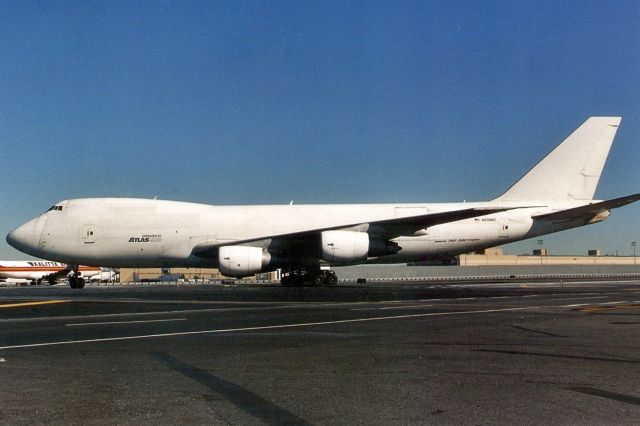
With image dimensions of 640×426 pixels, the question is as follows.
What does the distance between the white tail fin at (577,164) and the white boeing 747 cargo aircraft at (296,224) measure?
5 centimetres

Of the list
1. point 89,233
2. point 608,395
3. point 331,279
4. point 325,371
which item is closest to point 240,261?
point 331,279

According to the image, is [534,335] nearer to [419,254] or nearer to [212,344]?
[212,344]

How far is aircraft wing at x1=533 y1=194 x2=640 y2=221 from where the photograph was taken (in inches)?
1174

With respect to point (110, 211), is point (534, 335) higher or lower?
lower

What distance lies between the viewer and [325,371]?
6.84 m

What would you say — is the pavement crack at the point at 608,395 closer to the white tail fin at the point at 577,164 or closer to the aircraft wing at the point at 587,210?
the aircraft wing at the point at 587,210

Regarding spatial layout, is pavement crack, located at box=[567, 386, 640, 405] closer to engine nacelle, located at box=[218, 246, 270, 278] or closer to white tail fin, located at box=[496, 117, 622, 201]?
engine nacelle, located at box=[218, 246, 270, 278]

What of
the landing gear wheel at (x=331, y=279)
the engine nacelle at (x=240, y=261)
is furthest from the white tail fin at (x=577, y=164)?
the engine nacelle at (x=240, y=261)

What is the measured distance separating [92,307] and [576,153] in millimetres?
26643

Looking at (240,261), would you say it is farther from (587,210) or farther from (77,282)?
(587,210)

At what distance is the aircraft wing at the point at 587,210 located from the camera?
29.8 m

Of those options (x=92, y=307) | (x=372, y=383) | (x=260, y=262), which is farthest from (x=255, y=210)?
(x=372, y=383)

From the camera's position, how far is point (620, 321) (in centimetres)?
1264

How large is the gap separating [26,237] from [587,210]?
1114 inches
